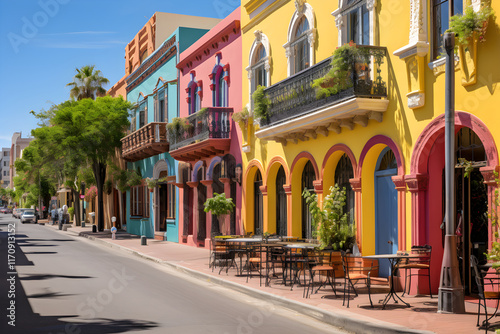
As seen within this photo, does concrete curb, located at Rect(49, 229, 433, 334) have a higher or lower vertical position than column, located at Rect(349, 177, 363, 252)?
lower

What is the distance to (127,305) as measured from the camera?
10961 mm

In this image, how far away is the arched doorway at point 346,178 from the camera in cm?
1537

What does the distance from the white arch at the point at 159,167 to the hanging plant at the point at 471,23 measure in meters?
21.7

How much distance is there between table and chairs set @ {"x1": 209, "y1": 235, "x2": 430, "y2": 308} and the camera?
36.3ft

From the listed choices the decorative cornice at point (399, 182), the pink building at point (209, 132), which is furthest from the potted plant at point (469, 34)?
the pink building at point (209, 132)

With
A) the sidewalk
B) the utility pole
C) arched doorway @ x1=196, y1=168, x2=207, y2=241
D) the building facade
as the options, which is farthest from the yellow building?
the building facade

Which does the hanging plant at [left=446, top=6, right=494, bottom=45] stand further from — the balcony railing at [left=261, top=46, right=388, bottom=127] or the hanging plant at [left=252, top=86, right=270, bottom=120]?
the hanging plant at [left=252, top=86, right=270, bottom=120]

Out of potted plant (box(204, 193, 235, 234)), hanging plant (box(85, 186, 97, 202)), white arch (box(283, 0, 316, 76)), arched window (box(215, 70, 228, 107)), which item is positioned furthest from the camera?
hanging plant (box(85, 186, 97, 202))

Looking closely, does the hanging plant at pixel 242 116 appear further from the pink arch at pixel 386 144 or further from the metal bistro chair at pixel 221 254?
the pink arch at pixel 386 144

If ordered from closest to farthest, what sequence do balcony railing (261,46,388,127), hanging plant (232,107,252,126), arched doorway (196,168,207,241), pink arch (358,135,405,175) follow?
pink arch (358,135,405,175) < balcony railing (261,46,388,127) < hanging plant (232,107,252,126) < arched doorway (196,168,207,241)

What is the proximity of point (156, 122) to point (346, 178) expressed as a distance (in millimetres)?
16204

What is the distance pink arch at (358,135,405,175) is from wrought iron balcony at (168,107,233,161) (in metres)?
9.18

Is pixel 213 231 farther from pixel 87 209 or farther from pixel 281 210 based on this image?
pixel 87 209

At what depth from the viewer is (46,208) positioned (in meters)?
81.9
